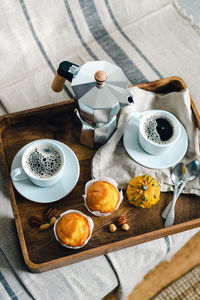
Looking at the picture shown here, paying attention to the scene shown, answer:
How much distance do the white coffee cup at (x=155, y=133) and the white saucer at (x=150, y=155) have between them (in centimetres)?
2

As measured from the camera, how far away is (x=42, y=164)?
31.6 inches

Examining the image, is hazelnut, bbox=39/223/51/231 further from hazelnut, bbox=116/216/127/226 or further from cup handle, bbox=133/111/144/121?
cup handle, bbox=133/111/144/121

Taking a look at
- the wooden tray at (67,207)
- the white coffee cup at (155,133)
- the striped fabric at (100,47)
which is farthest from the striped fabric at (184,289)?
the white coffee cup at (155,133)

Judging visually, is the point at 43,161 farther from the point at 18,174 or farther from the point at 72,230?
the point at 72,230

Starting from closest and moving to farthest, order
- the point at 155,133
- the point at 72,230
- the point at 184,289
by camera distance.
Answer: the point at 72,230 < the point at 155,133 < the point at 184,289

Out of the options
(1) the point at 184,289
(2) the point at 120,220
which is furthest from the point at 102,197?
(1) the point at 184,289

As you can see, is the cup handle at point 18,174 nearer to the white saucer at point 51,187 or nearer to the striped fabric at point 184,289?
the white saucer at point 51,187

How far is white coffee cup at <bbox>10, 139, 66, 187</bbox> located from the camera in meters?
0.78

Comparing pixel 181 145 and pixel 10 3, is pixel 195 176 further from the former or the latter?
pixel 10 3

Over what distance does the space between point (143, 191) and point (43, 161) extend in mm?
250

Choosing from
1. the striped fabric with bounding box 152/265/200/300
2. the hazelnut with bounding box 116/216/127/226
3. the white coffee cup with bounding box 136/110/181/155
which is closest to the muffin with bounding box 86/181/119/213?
the hazelnut with bounding box 116/216/127/226

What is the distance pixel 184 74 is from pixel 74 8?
17.6 inches

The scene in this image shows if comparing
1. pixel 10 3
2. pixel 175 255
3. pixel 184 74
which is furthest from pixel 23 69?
pixel 175 255

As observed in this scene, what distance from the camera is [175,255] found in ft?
4.07
